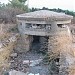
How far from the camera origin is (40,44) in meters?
12.6

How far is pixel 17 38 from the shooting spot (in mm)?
12359

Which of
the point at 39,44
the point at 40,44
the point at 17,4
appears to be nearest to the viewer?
the point at 40,44

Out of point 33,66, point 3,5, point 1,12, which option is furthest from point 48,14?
point 3,5

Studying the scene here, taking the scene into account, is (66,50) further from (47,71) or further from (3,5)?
(3,5)

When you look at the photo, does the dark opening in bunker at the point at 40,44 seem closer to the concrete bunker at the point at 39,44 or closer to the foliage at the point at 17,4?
the concrete bunker at the point at 39,44

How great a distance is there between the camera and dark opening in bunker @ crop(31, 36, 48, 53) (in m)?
11.9

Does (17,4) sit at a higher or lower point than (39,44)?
higher

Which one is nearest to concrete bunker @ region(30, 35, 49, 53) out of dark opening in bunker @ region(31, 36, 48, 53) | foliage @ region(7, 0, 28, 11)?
dark opening in bunker @ region(31, 36, 48, 53)

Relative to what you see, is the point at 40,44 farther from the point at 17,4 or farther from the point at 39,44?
the point at 17,4

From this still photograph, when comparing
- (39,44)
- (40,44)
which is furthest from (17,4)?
(40,44)

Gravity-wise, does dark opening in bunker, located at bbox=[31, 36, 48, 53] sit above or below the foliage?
below

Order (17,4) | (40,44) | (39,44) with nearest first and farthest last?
1. (40,44)
2. (39,44)
3. (17,4)

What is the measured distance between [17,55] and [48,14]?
272cm

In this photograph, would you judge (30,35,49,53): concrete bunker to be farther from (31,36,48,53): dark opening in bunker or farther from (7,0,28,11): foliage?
(7,0,28,11): foliage
